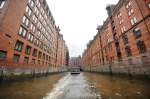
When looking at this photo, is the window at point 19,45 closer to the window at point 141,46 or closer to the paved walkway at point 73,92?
the paved walkway at point 73,92

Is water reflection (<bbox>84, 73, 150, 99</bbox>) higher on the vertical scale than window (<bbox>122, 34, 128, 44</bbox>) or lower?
lower

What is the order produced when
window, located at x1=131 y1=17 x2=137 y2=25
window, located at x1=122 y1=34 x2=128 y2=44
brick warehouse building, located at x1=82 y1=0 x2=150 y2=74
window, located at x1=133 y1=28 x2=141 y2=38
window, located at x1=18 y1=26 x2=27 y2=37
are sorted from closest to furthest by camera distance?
1. brick warehouse building, located at x1=82 y1=0 x2=150 y2=74
2. window, located at x1=133 y1=28 x2=141 y2=38
3. window, located at x1=18 y1=26 x2=27 y2=37
4. window, located at x1=131 y1=17 x2=137 y2=25
5. window, located at x1=122 y1=34 x2=128 y2=44

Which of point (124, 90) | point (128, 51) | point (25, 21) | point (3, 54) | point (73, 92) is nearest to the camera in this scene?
point (73, 92)

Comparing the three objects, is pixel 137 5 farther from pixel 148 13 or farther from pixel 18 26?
pixel 18 26

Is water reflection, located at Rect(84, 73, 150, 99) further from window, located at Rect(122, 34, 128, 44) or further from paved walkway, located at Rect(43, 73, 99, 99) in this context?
window, located at Rect(122, 34, 128, 44)

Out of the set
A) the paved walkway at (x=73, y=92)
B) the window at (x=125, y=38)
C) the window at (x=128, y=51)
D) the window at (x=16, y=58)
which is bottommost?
the paved walkway at (x=73, y=92)

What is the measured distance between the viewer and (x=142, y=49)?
59.0ft

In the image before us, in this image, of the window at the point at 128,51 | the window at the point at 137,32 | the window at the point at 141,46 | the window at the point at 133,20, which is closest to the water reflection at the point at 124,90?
the window at the point at 141,46

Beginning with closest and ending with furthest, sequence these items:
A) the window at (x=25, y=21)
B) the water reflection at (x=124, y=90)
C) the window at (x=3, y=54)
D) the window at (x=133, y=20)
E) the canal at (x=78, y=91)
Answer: the water reflection at (x=124, y=90), the canal at (x=78, y=91), the window at (x=3, y=54), the window at (x=133, y=20), the window at (x=25, y=21)

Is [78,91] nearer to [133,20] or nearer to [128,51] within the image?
[128,51]

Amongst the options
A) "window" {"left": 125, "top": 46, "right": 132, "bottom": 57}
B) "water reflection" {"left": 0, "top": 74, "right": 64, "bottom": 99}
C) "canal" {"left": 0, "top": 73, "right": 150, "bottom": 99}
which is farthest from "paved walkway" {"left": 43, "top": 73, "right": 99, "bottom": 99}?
"window" {"left": 125, "top": 46, "right": 132, "bottom": 57}

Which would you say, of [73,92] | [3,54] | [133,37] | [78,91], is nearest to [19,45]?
[3,54]

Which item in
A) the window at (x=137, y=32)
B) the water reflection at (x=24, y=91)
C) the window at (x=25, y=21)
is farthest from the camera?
the window at (x=25, y=21)

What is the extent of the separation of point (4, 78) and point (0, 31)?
705 cm
